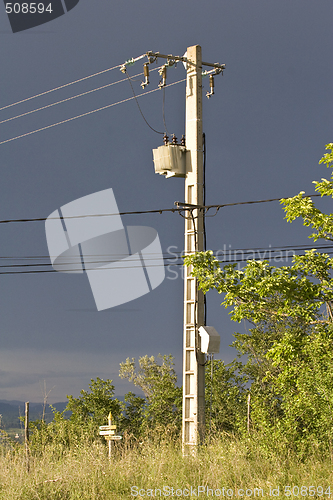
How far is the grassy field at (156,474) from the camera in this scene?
24.5ft

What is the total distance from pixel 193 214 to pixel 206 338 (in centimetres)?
289

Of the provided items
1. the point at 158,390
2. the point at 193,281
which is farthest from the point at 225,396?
the point at 193,281

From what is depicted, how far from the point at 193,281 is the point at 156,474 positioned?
4422 millimetres

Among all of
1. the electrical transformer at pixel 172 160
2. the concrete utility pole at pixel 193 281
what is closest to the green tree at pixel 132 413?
the concrete utility pole at pixel 193 281

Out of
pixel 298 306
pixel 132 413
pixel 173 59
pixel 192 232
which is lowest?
pixel 132 413

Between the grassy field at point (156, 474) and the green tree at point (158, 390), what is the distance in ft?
49.3

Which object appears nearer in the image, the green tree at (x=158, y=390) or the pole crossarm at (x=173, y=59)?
the pole crossarm at (x=173, y=59)

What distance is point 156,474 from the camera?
8.09 m

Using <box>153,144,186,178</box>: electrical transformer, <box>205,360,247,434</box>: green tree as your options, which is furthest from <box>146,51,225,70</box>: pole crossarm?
<box>205,360,247,434</box>: green tree

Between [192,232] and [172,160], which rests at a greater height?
[172,160]

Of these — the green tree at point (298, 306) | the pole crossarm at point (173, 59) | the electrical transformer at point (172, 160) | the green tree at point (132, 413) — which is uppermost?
the pole crossarm at point (173, 59)

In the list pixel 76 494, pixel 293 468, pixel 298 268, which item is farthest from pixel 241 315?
pixel 76 494

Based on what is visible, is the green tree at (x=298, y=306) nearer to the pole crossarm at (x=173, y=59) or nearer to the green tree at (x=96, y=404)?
the pole crossarm at (x=173, y=59)

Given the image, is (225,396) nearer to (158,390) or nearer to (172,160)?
(158,390)
